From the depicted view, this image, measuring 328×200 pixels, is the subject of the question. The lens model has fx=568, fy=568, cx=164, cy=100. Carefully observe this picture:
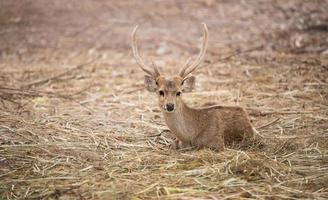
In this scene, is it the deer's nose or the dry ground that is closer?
the dry ground

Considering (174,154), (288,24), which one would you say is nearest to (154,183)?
(174,154)

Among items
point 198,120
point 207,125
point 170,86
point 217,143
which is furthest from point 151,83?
point 217,143

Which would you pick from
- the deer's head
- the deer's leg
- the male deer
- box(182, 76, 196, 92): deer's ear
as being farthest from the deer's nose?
the deer's leg

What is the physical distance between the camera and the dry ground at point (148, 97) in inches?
194

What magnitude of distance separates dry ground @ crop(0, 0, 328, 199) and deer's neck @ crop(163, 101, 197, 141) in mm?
261

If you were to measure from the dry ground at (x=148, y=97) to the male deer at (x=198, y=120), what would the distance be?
0.26 metres

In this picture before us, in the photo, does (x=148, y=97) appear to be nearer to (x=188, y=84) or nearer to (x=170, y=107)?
(x=188, y=84)

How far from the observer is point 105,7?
13.3 m

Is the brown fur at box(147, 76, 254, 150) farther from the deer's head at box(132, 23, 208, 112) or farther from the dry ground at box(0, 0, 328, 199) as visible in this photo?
the dry ground at box(0, 0, 328, 199)

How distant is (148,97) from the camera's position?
8102 millimetres

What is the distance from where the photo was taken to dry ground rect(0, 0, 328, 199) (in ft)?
16.1

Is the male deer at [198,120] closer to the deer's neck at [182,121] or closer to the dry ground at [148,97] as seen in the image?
the deer's neck at [182,121]

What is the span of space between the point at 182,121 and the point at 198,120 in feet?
0.68

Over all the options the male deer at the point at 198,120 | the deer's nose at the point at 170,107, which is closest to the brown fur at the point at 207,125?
the male deer at the point at 198,120
